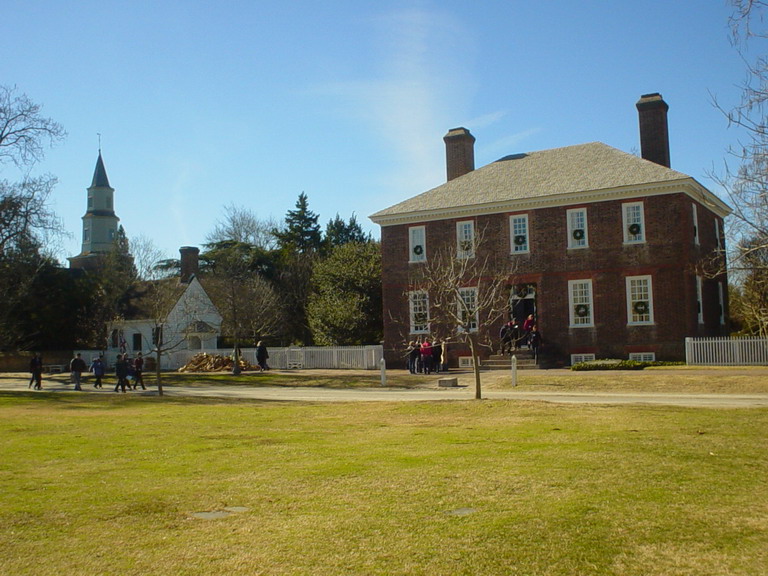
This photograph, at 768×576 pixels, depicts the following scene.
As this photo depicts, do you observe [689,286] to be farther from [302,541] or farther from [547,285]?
[302,541]

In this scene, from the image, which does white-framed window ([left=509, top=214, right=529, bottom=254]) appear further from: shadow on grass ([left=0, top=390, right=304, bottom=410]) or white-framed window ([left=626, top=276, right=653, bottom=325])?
shadow on grass ([left=0, top=390, right=304, bottom=410])

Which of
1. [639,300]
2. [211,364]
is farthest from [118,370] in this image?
[639,300]

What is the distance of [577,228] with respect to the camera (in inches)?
1414

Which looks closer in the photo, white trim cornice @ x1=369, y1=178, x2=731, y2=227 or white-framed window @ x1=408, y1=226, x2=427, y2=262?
white trim cornice @ x1=369, y1=178, x2=731, y2=227

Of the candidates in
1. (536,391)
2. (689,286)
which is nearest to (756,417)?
(536,391)

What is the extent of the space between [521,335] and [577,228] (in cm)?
563

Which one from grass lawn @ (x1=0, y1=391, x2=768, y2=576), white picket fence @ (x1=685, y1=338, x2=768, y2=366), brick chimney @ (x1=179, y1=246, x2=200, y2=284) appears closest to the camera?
grass lawn @ (x1=0, y1=391, x2=768, y2=576)

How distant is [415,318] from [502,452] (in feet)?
91.7

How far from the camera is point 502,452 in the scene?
11398mm

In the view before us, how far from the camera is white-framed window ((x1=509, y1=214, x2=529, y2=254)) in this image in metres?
37.1

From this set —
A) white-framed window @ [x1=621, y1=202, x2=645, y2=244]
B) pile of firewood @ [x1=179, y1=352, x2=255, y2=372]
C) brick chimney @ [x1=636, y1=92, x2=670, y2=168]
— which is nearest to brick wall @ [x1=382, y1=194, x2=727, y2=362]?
white-framed window @ [x1=621, y1=202, x2=645, y2=244]

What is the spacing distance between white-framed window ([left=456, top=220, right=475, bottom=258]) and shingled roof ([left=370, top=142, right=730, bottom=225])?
82cm

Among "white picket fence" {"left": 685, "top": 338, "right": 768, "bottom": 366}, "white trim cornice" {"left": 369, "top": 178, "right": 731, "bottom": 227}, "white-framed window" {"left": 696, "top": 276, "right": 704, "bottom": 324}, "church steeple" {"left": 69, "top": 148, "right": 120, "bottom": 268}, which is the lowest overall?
"white picket fence" {"left": 685, "top": 338, "right": 768, "bottom": 366}

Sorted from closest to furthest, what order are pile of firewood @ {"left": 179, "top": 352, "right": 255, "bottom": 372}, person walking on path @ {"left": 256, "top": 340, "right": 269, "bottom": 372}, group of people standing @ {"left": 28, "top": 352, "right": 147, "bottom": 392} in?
group of people standing @ {"left": 28, "top": 352, "right": 147, "bottom": 392}, person walking on path @ {"left": 256, "top": 340, "right": 269, "bottom": 372}, pile of firewood @ {"left": 179, "top": 352, "right": 255, "bottom": 372}
